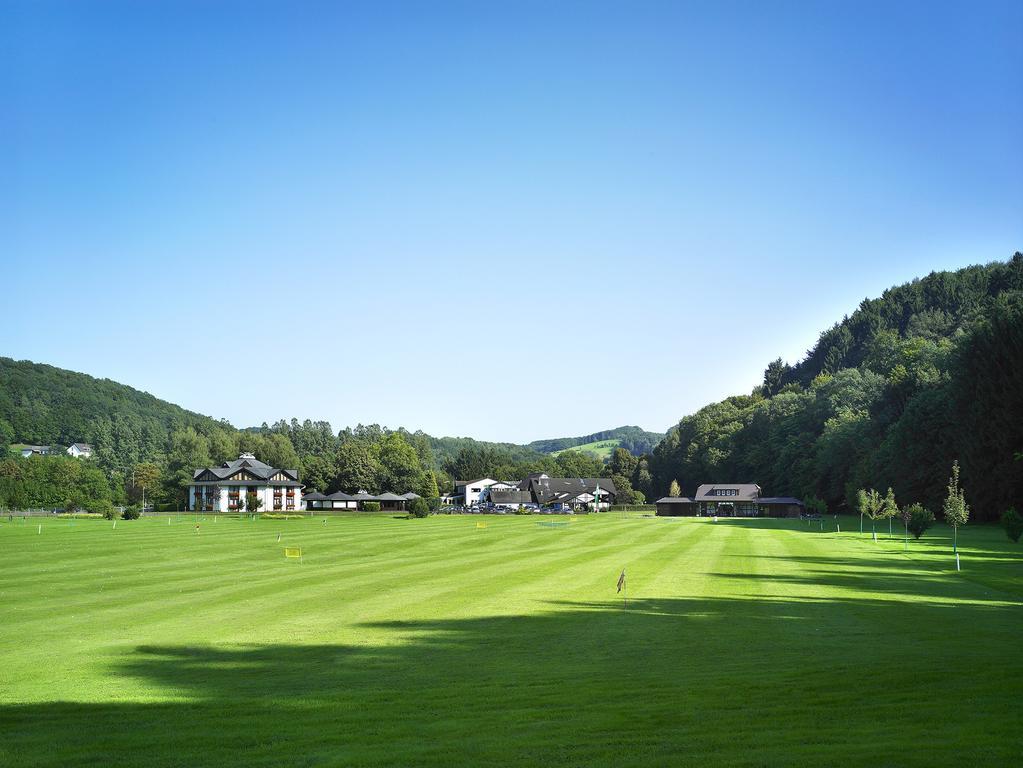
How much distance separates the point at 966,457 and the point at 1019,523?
114 ft

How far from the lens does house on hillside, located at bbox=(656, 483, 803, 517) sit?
5487 inches

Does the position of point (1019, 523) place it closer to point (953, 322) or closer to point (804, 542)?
point (804, 542)

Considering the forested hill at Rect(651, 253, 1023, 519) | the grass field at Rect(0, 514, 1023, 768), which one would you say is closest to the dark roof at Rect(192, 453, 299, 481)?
the forested hill at Rect(651, 253, 1023, 519)

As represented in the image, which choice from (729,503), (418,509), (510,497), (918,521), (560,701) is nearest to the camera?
(560,701)

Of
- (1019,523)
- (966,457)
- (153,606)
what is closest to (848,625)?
(153,606)

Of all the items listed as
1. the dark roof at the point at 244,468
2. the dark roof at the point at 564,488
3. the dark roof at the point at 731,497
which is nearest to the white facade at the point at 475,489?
the dark roof at the point at 564,488

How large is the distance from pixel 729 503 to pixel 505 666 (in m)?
138

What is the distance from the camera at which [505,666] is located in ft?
59.7

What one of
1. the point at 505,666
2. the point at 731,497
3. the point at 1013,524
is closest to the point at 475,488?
the point at 731,497

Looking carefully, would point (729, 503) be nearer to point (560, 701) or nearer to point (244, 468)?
point (244, 468)

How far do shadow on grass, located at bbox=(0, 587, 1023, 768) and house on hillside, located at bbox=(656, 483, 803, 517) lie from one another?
12008 centimetres

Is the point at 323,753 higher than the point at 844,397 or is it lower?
lower

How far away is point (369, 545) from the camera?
180 feet

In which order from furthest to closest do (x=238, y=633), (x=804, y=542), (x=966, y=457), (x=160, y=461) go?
(x=160, y=461) → (x=966, y=457) → (x=804, y=542) → (x=238, y=633)
